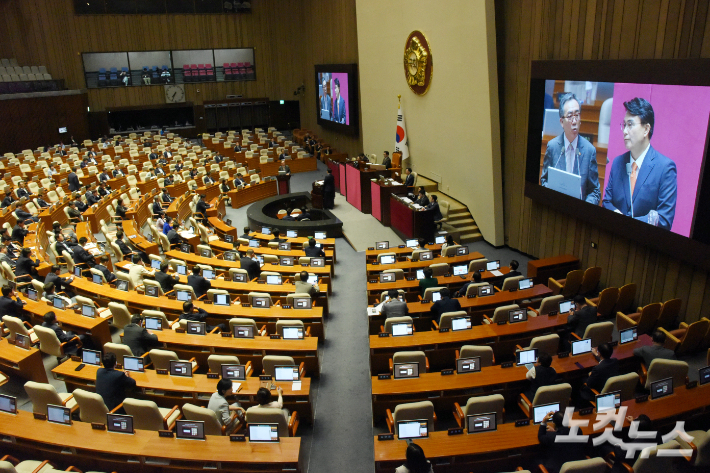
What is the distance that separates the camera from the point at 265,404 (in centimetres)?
529

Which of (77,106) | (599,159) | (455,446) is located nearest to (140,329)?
(455,446)

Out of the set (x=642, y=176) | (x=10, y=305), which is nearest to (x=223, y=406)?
(x=10, y=305)

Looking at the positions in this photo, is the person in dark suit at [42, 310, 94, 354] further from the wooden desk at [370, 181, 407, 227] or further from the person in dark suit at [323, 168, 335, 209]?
the person in dark suit at [323, 168, 335, 209]

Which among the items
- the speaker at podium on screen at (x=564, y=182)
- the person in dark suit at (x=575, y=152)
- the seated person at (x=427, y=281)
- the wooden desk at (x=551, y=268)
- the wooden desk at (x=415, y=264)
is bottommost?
the wooden desk at (x=551, y=268)

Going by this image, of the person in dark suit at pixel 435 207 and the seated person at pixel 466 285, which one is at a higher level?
the person in dark suit at pixel 435 207

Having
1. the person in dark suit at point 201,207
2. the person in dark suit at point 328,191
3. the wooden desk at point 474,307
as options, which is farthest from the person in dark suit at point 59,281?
the person in dark suit at point 328,191

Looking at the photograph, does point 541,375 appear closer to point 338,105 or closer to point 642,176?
point 642,176

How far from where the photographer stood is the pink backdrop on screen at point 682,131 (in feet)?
22.5

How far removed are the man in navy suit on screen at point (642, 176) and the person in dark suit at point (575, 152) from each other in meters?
0.49

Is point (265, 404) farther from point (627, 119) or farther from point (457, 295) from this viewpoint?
point (627, 119)

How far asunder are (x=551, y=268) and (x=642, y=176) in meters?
2.56

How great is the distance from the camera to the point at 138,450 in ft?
15.6

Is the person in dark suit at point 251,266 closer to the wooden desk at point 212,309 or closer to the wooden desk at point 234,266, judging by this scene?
the wooden desk at point 234,266

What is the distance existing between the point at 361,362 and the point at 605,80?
19.6 ft
